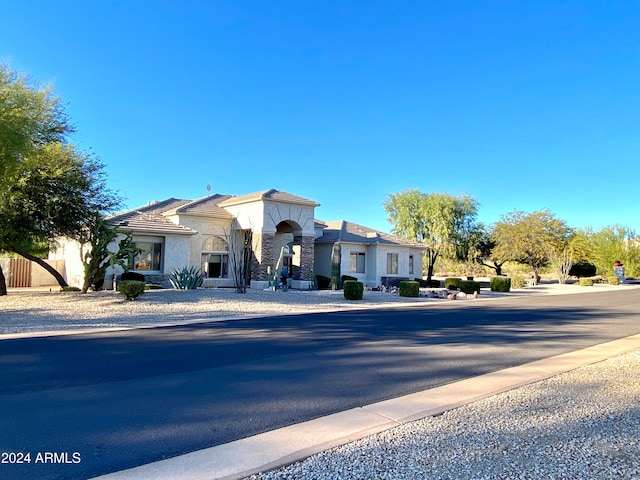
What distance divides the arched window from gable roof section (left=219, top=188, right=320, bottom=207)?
2764 mm

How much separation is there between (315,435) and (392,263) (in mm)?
31452

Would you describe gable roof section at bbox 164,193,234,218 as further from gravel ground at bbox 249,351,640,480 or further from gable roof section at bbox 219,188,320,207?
gravel ground at bbox 249,351,640,480

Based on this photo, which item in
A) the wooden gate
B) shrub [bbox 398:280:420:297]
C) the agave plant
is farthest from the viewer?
the wooden gate

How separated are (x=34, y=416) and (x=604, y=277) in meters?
63.6

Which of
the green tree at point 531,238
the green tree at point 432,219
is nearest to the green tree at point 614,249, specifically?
the green tree at point 531,238

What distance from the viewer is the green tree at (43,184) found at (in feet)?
50.8

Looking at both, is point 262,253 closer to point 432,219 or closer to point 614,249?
point 432,219

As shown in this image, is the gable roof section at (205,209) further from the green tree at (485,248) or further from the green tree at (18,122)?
the green tree at (485,248)

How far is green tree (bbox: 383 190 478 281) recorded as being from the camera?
43.7 meters

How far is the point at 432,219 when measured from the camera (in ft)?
144

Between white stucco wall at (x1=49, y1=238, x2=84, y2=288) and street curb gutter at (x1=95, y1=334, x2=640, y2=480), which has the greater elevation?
white stucco wall at (x1=49, y1=238, x2=84, y2=288)

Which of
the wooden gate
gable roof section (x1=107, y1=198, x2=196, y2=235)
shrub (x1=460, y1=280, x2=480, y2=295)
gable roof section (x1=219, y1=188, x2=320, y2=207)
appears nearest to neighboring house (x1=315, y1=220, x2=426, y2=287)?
gable roof section (x1=219, y1=188, x2=320, y2=207)

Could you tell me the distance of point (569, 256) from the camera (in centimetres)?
4841

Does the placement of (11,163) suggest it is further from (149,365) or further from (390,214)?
(390,214)
